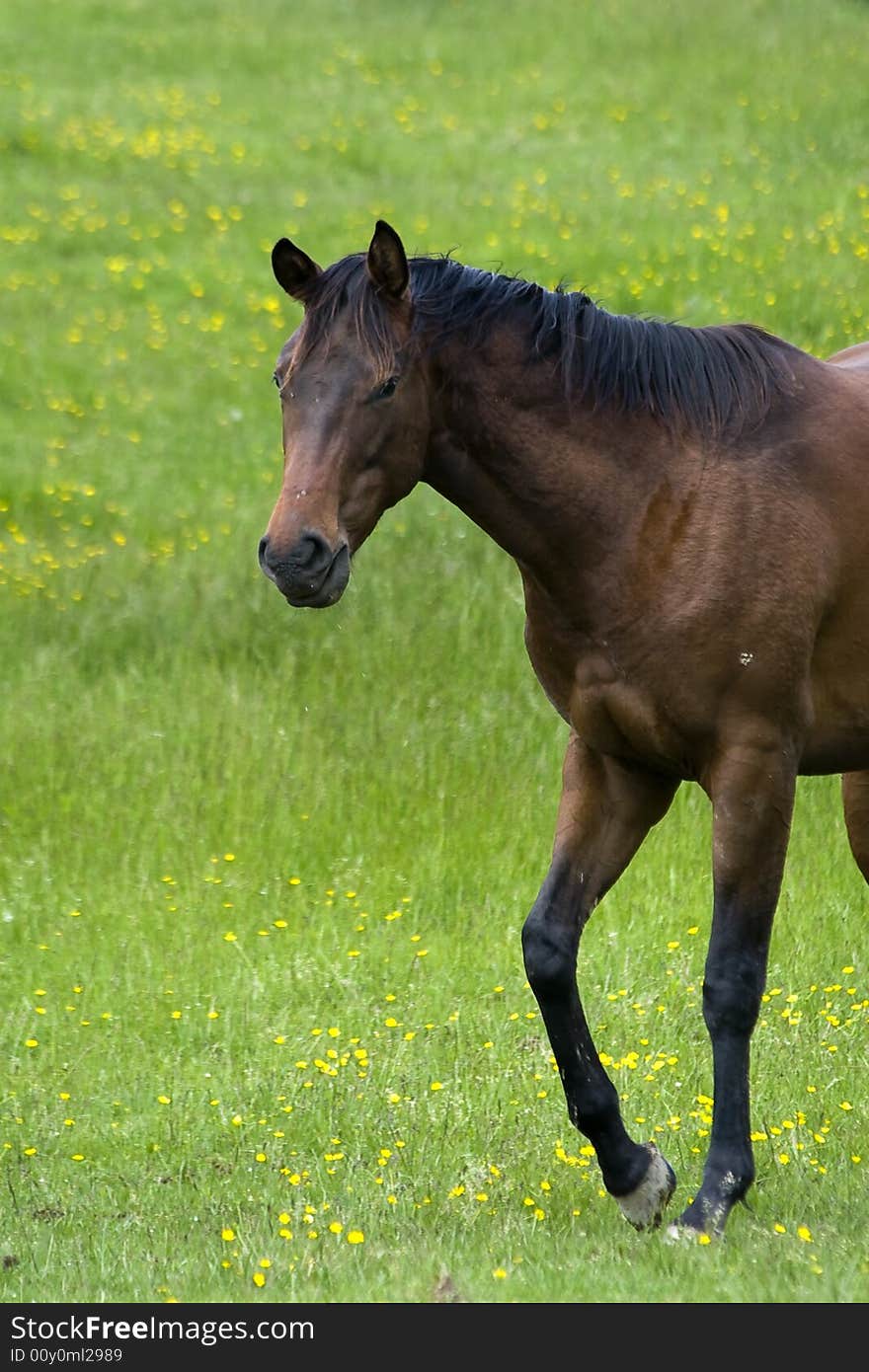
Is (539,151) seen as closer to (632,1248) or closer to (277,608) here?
(277,608)

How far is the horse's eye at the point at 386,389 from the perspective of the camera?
5.20 meters

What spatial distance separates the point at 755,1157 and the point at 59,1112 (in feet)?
8.31

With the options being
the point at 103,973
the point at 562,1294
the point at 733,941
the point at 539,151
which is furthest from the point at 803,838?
the point at 539,151

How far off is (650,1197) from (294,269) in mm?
2891

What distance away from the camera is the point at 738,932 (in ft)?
18.6

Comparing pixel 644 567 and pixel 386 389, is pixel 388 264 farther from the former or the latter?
pixel 644 567

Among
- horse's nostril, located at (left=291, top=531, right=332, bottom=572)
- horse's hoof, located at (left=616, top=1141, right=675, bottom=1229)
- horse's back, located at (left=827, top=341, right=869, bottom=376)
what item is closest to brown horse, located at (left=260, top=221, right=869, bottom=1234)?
horse's hoof, located at (left=616, top=1141, right=675, bottom=1229)

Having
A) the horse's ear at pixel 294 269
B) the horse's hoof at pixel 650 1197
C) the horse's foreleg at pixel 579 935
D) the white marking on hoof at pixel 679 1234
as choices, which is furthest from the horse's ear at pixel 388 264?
the white marking on hoof at pixel 679 1234

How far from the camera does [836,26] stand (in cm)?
2644

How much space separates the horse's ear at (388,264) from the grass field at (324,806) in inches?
104

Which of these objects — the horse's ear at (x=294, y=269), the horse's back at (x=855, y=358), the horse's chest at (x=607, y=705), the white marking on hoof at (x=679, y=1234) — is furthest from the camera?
the horse's back at (x=855, y=358)

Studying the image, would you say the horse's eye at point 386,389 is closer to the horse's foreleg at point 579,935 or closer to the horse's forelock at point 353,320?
the horse's forelock at point 353,320

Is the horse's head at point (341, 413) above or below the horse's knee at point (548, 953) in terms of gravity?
above

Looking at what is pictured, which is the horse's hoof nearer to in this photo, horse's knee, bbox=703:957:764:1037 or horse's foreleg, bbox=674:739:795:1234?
horse's foreleg, bbox=674:739:795:1234
